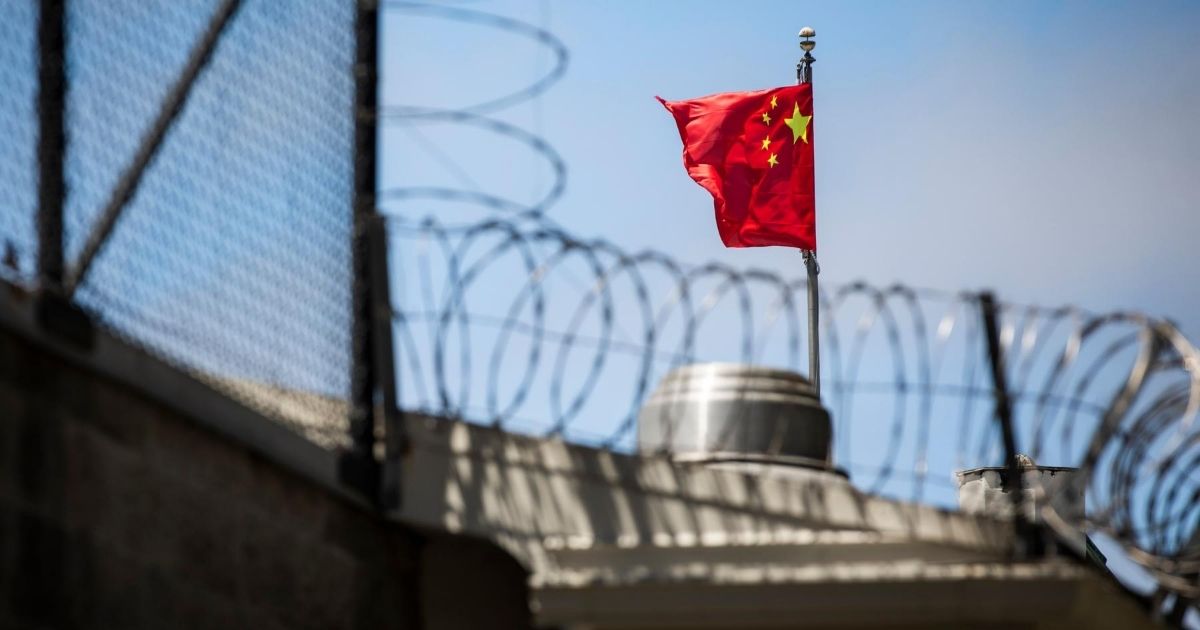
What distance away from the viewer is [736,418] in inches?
329

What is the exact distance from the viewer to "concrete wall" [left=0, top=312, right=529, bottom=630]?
6.09 meters

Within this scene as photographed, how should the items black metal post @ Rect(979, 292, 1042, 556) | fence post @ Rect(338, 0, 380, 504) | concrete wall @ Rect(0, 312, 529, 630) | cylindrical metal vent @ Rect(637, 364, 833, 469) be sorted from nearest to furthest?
1. concrete wall @ Rect(0, 312, 529, 630)
2. black metal post @ Rect(979, 292, 1042, 556)
3. fence post @ Rect(338, 0, 380, 504)
4. cylindrical metal vent @ Rect(637, 364, 833, 469)

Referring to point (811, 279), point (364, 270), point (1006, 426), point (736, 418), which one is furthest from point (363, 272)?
point (811, 279)

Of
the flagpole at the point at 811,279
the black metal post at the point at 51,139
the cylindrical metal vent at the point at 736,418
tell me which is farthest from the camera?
the flagpole at the point at 811,279

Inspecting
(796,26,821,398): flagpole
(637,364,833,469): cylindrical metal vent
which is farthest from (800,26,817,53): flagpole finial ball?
(637,364,833,469): cylindrical metal vent

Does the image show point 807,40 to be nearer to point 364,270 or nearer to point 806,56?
point 806,56

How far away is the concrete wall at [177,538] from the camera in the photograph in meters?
6.09

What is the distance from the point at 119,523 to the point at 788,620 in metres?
2.41

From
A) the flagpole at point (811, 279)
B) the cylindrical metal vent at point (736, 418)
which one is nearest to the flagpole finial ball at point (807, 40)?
the flagpole at point (811, 279)

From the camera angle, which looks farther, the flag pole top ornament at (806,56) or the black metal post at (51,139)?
the flag pole top ornament at (806,56)

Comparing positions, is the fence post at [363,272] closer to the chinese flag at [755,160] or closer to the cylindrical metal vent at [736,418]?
the cylindrical metal vent at [736,418]

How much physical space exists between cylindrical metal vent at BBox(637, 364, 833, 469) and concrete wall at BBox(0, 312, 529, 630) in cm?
86

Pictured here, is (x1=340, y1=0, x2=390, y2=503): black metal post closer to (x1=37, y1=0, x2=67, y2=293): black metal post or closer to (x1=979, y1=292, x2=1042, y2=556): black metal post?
(x1=37, y1=0, x2=67, y2=293): black metal post

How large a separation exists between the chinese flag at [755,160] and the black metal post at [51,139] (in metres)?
9.56
